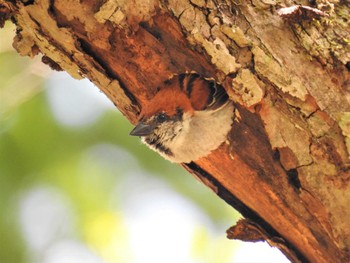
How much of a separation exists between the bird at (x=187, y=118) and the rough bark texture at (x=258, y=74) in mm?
97

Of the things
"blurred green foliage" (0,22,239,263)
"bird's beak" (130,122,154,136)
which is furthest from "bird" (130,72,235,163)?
"blurred green foliage" (0,22,239,263)

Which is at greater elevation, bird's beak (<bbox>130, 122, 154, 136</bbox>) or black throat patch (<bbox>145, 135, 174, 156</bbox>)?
bird's beak (<bbox>130, 122, 154, 136</bbox>)

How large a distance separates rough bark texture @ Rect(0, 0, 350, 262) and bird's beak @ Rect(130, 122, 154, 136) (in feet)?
0.97

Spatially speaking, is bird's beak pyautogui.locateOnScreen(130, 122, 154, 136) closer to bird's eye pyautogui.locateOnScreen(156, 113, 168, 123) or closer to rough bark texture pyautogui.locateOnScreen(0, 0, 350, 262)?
bird's eye pyautogui.locateOnScreen(156, 113, 168, 123)

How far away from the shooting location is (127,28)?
136 inches

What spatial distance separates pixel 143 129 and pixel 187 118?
304 millimetres

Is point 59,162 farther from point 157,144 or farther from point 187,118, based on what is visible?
point 187,118

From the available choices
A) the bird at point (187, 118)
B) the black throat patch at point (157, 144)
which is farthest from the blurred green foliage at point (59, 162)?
the bird at point (187, 118)

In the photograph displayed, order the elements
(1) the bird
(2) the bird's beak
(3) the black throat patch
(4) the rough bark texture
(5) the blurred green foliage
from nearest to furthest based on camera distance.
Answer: (4) the rough bark texture < (1) the bird < (2) the bird's beak < (3) the black throat patch < (5) the blurred green foliage

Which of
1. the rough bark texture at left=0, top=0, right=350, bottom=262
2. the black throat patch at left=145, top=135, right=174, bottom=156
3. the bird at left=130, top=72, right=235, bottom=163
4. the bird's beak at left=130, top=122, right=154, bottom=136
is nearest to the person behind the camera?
the rough bark texture at left=0, top=0, right=350, bottom=262

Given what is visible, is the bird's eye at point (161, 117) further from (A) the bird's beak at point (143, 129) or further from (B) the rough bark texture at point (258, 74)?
(B) the rough bark texture at point (258, 74)

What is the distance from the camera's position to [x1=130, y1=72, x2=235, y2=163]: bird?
367cm

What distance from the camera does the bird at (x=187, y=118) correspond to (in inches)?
144

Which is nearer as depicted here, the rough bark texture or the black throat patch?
the rough bark texture
